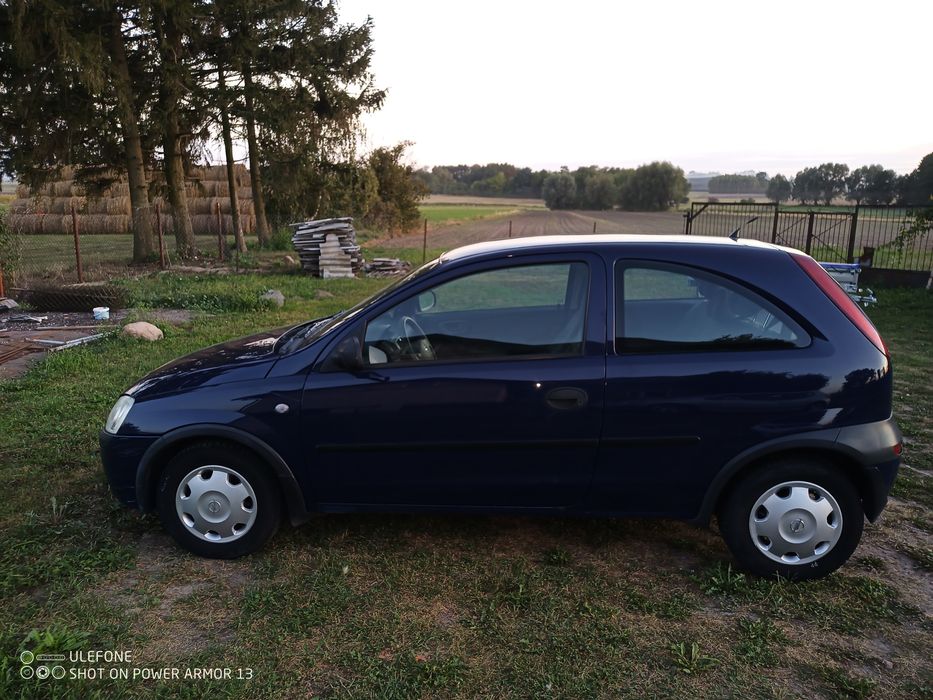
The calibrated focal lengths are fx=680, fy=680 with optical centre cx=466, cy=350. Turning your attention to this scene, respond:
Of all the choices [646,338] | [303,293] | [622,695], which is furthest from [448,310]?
[303,293]

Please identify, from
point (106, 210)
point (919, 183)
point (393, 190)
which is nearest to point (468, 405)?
point (393, 190)

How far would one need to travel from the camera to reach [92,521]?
4008mm

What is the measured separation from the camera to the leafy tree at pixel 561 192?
76.6m

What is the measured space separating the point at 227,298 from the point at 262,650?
9.59m

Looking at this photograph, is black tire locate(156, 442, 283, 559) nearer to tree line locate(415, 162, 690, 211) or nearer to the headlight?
the headlight

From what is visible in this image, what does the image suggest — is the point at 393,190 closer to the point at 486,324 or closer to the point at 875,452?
the point at 486,324

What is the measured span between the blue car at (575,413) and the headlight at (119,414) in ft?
0.11

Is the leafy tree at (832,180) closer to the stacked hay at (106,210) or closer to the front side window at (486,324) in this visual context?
the stacked hay at (106,210)

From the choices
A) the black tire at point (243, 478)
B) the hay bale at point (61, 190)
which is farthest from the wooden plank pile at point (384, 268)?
the hay bale at point (61, 190)

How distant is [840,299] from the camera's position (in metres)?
3.37

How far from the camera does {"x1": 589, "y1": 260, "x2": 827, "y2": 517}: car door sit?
3.24m

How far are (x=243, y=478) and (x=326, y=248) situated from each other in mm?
13667

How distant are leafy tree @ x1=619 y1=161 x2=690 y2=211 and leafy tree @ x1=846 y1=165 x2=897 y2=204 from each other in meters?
24.1

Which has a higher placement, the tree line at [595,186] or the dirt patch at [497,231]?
the tree line at [595,186]
